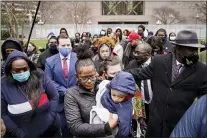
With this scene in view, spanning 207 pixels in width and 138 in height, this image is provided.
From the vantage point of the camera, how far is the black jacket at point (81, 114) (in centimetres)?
171

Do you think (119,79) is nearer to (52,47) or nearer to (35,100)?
(35,100)

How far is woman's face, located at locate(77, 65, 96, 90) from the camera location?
1996 mm

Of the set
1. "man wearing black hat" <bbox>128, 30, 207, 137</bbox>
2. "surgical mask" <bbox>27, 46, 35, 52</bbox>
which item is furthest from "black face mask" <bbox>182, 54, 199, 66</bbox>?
"surgical mask" <bbox>27, 46, 35, 52</bbox>

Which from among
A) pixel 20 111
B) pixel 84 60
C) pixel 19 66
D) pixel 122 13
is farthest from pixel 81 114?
pixel 122 13

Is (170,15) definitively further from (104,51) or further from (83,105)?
(83,105)

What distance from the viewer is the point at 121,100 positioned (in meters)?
1.84

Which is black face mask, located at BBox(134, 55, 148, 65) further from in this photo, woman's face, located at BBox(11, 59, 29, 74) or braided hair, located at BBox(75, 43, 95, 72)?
woman's face, located at BBox(11, 59, 29, 74)

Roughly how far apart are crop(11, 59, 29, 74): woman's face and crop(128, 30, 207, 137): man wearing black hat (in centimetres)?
105

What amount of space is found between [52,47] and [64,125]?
1.90 m

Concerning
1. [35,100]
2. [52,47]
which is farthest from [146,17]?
[35,100]

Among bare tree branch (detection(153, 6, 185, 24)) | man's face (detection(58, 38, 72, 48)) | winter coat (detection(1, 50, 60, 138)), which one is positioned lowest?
winter coat (detection(1, 50, 60, 138))

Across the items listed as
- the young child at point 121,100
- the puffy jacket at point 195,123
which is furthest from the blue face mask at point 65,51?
the puffy jacket at point 195,123

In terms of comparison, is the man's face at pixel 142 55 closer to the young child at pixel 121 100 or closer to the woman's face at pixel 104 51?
the woman's face at pixel 104 51

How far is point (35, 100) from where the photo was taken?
2289 millimetres
